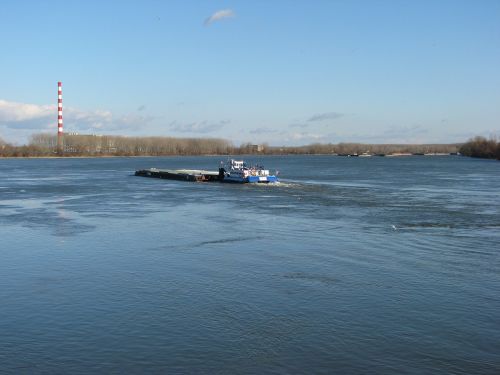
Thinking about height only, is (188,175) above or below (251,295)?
above

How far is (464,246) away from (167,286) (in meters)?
13.6

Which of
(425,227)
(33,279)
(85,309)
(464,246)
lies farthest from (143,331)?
(425,227)

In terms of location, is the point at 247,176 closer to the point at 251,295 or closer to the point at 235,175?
the point at 235,175

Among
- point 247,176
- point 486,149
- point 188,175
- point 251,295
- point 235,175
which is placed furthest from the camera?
point 486,149

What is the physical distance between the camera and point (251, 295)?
17.0 meters

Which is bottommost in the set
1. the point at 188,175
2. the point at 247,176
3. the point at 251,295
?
the point at 251,295

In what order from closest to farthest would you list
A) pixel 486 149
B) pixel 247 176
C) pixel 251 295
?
pixel 251 295 < pixel 247 176 < pixel 486 149

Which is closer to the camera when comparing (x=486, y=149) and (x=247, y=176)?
(x=247, y=176)

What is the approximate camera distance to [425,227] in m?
30.4

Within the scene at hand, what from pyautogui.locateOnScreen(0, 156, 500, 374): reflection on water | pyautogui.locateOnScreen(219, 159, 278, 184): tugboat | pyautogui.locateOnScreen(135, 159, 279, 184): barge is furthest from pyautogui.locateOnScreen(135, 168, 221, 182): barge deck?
pyautogui.locateOnScreen(0, 156, 500, 374): reflection on water

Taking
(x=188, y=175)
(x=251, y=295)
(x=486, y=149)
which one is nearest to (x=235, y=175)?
(x=188, y=175)

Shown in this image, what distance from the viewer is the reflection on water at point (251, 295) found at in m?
12.4

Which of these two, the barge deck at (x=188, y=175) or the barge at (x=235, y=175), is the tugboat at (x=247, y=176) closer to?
the barge at (x=235, y=175)

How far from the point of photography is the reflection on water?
490 inches
